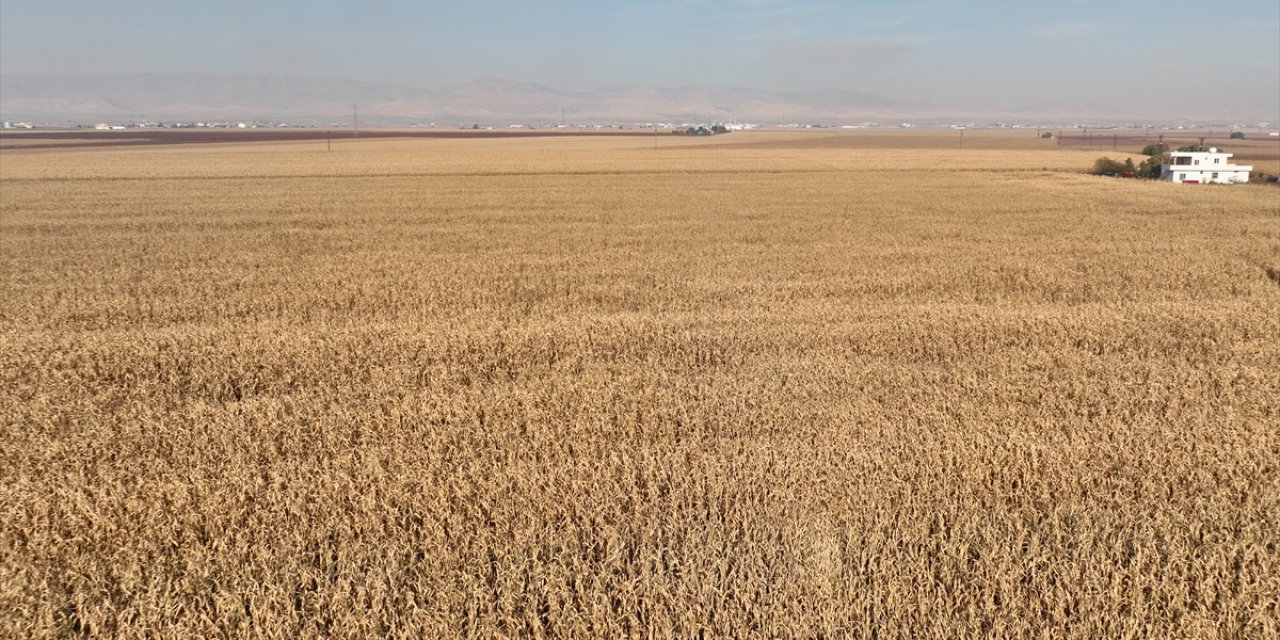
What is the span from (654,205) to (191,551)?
2629 cm

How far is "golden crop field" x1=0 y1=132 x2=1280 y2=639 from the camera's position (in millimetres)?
4898

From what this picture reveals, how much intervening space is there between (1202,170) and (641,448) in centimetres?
5105

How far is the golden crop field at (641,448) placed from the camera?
4898 mm

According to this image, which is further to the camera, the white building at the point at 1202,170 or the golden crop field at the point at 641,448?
the white building at the point at 1202,170

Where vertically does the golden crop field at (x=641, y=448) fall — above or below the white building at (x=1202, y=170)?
below

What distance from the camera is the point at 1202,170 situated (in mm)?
44031

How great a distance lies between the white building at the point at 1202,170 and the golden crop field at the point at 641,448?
109 ft

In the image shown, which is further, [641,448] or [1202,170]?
[1202,170]

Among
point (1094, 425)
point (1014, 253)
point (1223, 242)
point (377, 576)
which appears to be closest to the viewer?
point (377, 576)

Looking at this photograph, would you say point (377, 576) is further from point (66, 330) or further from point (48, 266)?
point (48, 266)

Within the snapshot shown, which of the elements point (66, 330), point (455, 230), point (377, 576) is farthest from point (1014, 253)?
point (66, 330)

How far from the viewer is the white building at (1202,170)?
44.1 metres

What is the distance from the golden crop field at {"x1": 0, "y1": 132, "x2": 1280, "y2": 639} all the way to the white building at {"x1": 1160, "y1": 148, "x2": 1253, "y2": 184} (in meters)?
33.3

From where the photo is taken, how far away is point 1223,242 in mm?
20781
